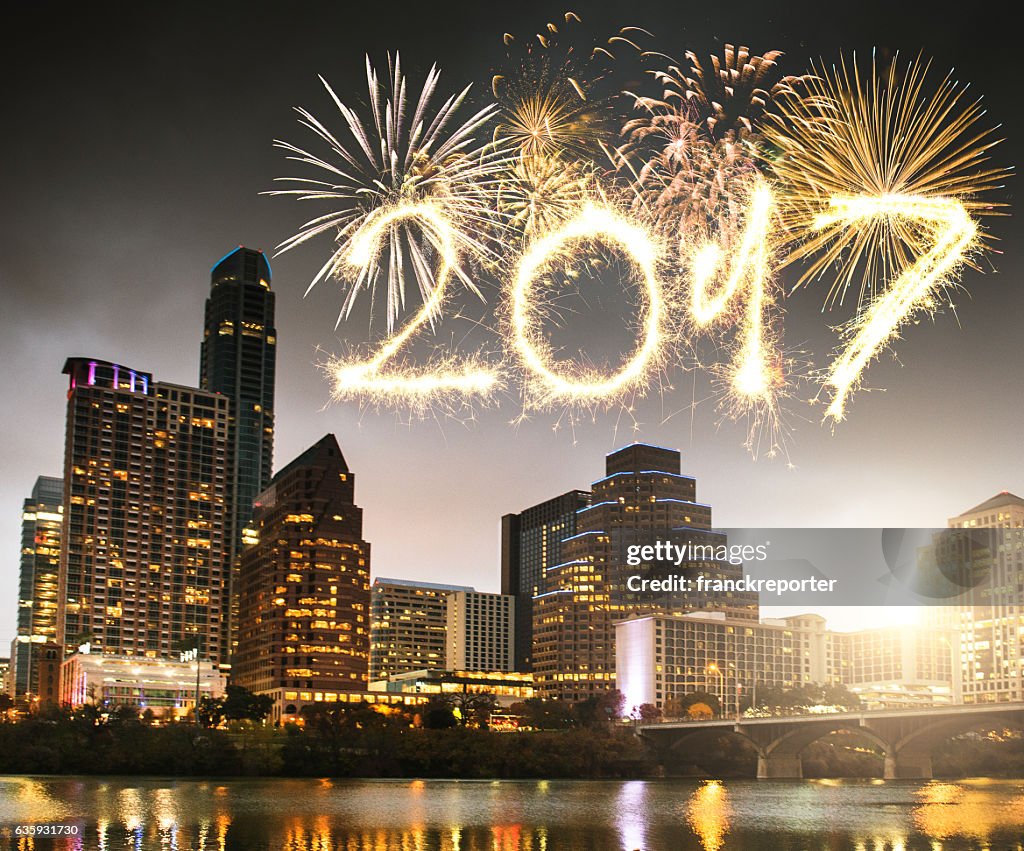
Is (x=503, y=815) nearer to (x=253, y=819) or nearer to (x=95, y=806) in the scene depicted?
(x=253, y=819)

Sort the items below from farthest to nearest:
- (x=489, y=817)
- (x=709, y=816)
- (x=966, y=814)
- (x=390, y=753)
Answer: (x=390, y=753), (x=709, y=816), (x=966, y=814), (x=489, y=817)

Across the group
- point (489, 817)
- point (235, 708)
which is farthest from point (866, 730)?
point (235, 708)

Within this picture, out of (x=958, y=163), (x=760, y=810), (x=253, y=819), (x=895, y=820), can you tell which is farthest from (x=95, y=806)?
(x=958, y=163)

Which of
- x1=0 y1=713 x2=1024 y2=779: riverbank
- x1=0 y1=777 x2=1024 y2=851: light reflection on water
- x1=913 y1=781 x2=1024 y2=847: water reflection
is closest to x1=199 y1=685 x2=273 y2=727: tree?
x1=0 y1=713 x2=1024 y2=779: riverbank

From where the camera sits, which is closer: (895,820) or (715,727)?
(895,820)

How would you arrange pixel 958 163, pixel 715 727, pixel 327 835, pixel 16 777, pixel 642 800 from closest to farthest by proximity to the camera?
1. pixel 958 163
2. pixel 327 835
3. pixel 642 800
4. pixel 16 777
5. pixel 715 727

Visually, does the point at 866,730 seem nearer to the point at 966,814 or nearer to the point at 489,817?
the point at 966,814
